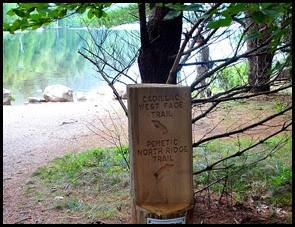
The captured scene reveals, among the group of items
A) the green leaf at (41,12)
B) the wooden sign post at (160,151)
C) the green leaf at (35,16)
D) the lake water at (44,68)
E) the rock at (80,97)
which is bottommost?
the wooden sign post at (160,151)

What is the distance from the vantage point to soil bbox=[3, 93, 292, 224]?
2.79m

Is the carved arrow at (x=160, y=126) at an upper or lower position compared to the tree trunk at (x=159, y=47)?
lower

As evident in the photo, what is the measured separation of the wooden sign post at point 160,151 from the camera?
173 centimetres

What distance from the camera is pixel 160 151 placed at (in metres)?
1.75

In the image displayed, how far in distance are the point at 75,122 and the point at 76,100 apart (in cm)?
391

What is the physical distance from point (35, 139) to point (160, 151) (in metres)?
5.21

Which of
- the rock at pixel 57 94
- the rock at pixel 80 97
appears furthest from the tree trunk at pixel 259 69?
the rock at pixel 80 97

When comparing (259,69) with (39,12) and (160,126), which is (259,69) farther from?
(39,12)

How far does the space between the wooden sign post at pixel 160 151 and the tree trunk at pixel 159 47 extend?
959 millimetres

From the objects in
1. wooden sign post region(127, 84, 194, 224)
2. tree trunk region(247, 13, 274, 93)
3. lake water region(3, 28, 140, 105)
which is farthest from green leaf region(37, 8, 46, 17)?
lake water region(3, 28, 140, 105)

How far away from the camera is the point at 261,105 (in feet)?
22.2

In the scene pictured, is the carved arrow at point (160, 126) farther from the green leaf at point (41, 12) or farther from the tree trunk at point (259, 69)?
the green leaf at point (41, 12)

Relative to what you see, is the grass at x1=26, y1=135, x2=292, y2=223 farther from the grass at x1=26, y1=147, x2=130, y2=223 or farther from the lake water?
the lake water

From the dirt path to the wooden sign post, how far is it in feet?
5.17
